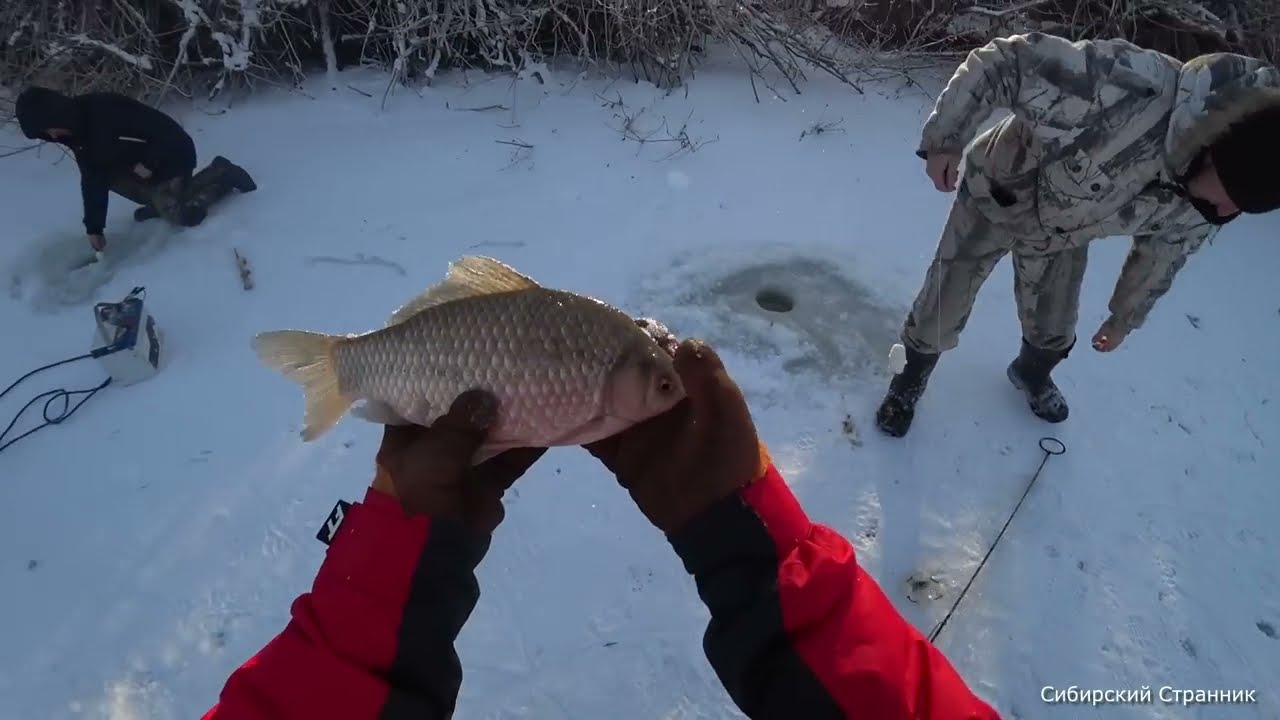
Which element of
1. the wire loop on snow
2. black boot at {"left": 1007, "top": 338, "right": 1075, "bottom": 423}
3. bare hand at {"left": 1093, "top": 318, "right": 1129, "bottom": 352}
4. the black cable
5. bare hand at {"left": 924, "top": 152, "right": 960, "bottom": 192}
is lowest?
the black cable

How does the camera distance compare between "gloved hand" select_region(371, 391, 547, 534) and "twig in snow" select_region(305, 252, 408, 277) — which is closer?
"gloved hand" select_region(371, 391, 547, 534)

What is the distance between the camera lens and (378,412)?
1546mm

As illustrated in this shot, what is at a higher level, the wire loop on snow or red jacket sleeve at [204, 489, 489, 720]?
red jacket sleeve at [204, 489, 489, 720]

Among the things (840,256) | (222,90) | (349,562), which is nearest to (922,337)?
(840,256)

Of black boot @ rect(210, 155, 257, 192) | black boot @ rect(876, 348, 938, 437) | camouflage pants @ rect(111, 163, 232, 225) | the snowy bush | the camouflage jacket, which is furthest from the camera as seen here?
the snowy bush

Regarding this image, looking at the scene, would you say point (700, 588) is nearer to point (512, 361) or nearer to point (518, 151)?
point (512, 361)

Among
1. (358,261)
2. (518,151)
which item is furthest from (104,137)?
(518,151)

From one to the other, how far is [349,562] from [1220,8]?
6.75 m

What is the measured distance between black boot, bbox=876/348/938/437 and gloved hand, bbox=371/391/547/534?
1.95 metres

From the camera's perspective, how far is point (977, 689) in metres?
2.19

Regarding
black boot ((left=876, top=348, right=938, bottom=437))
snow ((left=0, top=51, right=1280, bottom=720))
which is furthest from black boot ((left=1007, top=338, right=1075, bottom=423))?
black boot ((left=876, top=348, right=938, bottom=437))

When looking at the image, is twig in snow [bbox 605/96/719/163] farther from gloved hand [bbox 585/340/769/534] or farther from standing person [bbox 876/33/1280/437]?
gloved hand [bbox 585/340/769/534]

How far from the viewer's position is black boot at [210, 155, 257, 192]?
4.20m

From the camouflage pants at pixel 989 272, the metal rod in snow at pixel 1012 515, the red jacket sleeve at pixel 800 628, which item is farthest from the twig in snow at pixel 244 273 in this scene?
the metal rod in snow at pixel 1012 515
